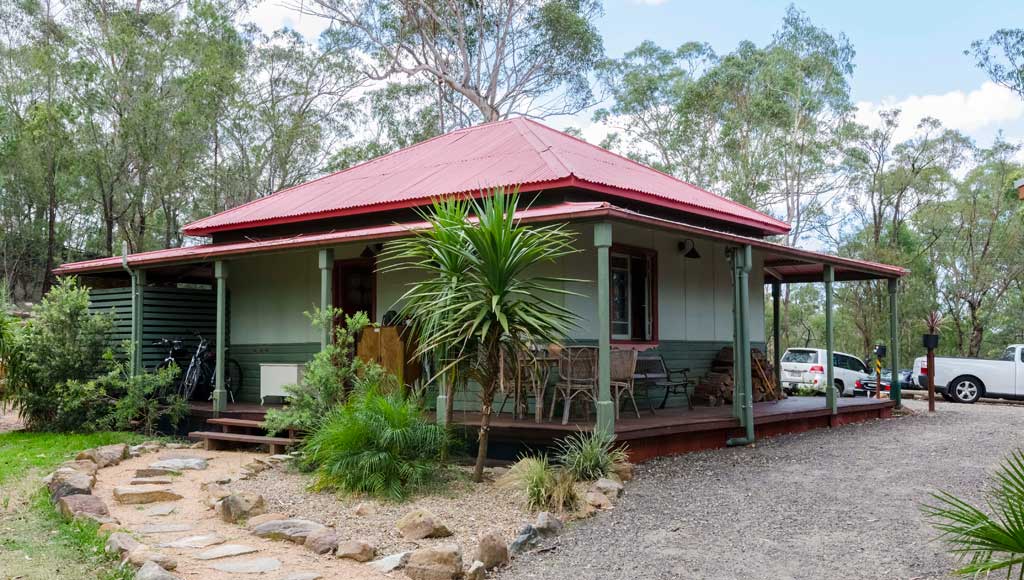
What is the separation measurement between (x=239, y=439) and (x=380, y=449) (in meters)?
3.45

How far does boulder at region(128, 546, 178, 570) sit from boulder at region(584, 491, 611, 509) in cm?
288

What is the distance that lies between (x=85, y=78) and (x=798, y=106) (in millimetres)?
20681

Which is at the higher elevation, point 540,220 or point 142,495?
point 540,220

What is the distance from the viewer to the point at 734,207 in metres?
12.8

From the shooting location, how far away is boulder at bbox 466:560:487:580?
486cm

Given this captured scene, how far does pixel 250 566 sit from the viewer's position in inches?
202

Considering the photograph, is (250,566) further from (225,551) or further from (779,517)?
(779,517)

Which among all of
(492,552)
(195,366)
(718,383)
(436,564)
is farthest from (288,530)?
(718,383)

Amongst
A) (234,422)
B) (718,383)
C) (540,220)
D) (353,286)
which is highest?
(540,220)

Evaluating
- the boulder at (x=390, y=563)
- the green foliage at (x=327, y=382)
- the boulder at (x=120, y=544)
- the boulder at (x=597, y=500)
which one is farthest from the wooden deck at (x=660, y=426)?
the boulder at (x=120, y=544)

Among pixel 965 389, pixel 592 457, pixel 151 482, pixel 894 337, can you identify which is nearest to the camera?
pixel 592 457

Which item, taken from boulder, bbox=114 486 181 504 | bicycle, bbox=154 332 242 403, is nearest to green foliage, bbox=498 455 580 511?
boulder, bbox=114 486 181 504

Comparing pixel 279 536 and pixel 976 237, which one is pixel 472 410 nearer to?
pixel 279 536

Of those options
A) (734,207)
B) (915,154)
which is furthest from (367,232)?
(915,154)
